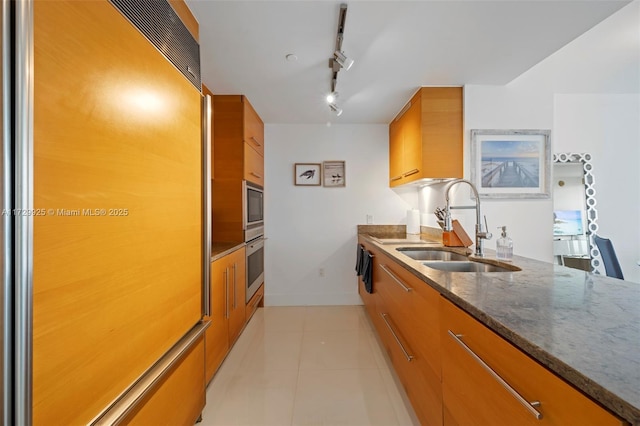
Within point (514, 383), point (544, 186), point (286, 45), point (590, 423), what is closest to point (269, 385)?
point (514, 383)

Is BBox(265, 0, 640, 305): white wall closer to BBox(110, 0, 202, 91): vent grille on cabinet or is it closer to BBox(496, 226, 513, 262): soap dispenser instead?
BBox(496, 226, 513, 262): soap dispenser

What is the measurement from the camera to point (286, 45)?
5.68ft

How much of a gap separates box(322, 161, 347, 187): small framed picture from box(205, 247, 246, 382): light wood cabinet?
142 cm

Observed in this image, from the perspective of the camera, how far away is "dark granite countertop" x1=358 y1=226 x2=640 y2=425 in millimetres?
494

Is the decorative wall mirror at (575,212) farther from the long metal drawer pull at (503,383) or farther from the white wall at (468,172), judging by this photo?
the long metal drawer pull at (503,383)

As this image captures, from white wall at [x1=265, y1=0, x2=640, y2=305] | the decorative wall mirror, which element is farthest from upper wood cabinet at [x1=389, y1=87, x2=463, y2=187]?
the decorative wall mirror

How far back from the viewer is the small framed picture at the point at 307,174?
335 centimetres

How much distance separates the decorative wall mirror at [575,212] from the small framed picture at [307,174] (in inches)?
104

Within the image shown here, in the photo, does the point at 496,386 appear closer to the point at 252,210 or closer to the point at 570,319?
the point at 570,319

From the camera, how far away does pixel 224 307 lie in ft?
6.45

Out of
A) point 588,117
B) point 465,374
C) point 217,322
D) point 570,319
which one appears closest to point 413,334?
point 465,374

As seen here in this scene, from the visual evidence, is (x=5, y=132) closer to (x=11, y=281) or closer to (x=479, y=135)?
(x=11, y=281)

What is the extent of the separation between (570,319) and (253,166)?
104 inches

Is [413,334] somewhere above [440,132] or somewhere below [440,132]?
below
